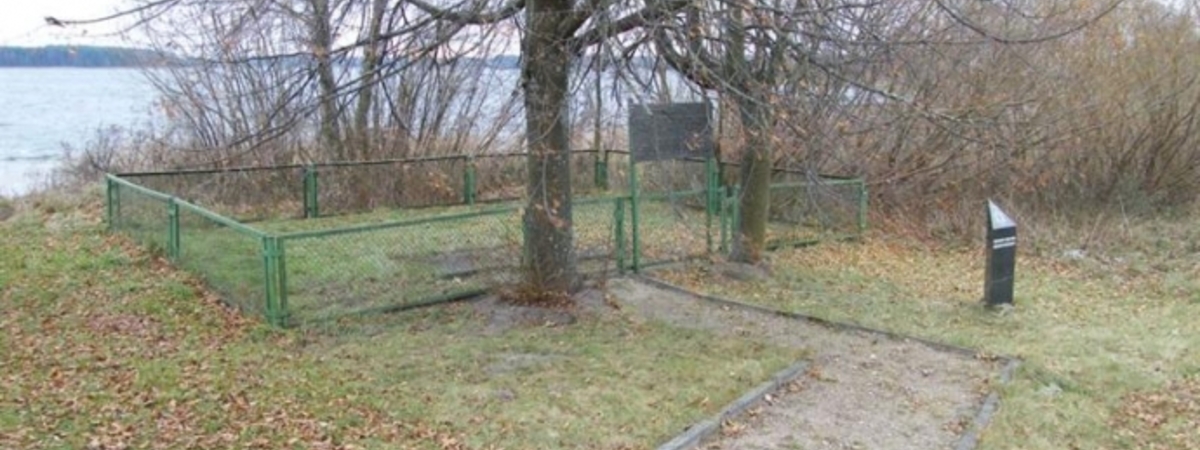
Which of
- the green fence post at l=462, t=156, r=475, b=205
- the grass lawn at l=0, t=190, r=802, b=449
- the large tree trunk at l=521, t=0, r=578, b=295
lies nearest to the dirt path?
the grass lawn at l=0, t=190, r=802, b=449

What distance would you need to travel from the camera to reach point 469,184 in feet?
49.0

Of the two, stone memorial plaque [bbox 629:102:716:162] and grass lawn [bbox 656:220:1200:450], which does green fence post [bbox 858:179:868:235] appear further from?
stone memorial plaque [bbox 629:102:716:162]

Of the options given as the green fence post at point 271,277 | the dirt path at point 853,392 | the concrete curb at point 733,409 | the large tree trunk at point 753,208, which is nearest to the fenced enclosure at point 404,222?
the green fence post at point 271,277

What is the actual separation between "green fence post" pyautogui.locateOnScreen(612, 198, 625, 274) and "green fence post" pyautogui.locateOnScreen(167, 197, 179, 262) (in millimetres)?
4204

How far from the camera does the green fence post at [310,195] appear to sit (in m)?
13.4

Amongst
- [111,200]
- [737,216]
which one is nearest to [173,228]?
[111,200]

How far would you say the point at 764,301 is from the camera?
9.17m

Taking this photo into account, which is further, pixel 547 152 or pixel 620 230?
pixel 620 230

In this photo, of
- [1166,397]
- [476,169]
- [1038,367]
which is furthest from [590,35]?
[476,169]

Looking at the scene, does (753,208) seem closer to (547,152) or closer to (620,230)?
(620,230)

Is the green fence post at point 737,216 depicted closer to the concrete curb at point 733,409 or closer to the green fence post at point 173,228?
the concrete curb at point 733,409

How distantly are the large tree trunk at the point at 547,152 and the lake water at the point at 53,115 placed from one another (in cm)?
931

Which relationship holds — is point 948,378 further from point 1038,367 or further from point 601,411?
point 601,411

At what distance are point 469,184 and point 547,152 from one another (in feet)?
24.0
